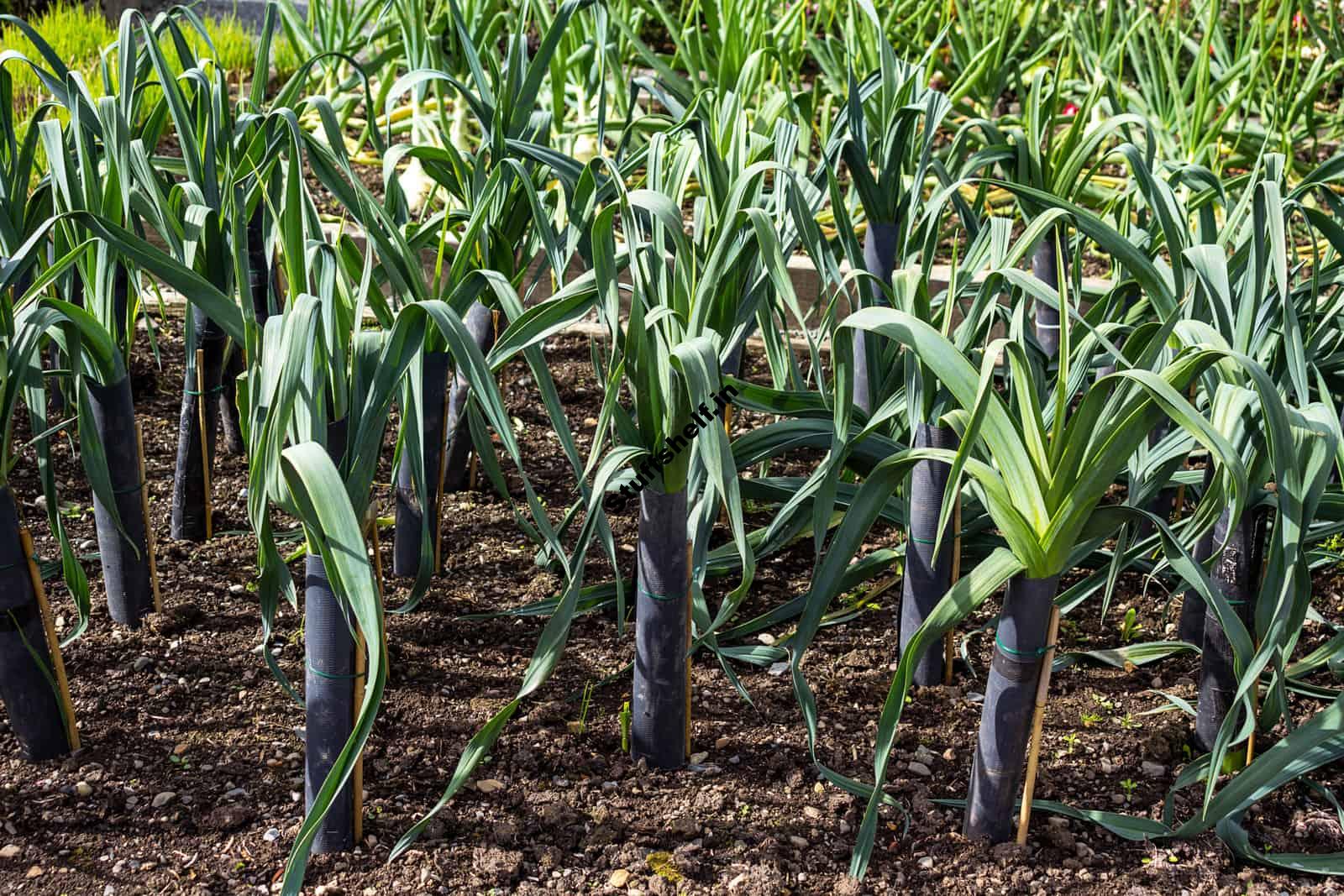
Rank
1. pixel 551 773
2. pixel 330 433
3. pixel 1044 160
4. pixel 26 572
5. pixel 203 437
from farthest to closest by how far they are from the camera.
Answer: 1. pixel 1044 160
2. pixel 203 437
3. pixel 551 773
4. pixel 26 572
5. pixel 330 433

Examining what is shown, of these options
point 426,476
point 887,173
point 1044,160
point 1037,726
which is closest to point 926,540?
point 1037,726

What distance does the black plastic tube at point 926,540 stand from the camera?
1666mm

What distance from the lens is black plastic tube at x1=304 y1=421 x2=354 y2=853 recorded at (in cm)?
135

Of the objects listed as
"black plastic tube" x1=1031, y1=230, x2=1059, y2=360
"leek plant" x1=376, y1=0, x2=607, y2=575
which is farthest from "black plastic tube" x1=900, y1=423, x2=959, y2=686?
"black plastic tube" x1=1031, y1=230, x2=1059, y2=360

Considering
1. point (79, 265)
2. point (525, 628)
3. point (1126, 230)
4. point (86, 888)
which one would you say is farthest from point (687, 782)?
point (1126, 230)

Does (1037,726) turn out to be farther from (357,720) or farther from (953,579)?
(357,720)

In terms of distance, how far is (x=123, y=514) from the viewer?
1.78 m

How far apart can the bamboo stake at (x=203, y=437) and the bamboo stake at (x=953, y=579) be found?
1147mm

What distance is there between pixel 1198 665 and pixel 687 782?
31.8 inches

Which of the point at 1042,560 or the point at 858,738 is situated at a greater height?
the point at 1042,560

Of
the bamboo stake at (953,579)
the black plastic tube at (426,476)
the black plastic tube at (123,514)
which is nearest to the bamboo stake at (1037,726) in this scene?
the bamboo stake at (953,579)

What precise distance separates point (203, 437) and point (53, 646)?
0.51 meters

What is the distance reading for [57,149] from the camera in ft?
5.25

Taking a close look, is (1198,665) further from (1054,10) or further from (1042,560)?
(1054,10)
